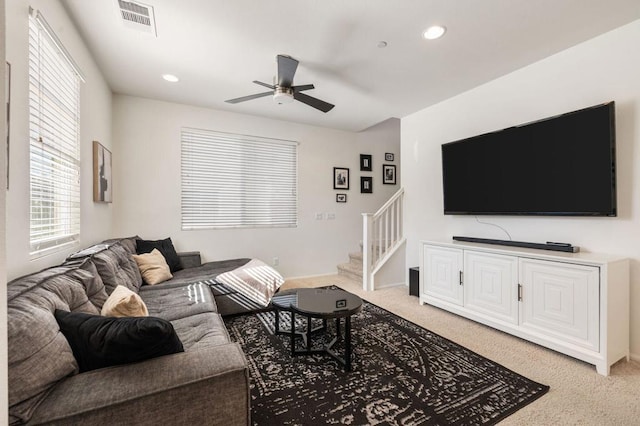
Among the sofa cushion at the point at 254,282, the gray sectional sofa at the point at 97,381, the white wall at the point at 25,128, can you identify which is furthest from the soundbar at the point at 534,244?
the white wall at the point at 25,128

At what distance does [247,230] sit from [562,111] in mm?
4011

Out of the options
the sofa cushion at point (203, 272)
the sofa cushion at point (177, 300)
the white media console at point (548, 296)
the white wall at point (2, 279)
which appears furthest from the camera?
the sofa cushion at point (203, 272)

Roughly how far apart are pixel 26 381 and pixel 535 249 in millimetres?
3332

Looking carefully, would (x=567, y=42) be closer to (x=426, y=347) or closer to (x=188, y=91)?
(x=426, y=347)

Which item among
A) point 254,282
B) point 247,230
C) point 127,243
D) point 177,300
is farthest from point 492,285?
point 127,243

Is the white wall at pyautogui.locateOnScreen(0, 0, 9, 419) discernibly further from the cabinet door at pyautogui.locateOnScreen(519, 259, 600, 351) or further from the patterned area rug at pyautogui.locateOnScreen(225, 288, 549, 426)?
the cabinet door at pyautogui.locateOnScreen(519, 259, 600, 351)

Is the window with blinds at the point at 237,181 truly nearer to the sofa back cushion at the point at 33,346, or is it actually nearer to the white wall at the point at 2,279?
the sofa back cushion at the point at 33,346

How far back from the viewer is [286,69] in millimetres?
2387

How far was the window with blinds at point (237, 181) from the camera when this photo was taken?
4.02 meters

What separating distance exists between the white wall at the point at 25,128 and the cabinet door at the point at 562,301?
341 cm

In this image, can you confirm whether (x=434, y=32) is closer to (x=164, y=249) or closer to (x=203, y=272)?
(x=203, y=272)

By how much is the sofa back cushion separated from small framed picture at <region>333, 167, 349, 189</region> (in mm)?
4121

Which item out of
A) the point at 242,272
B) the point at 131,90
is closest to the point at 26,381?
the point at 242,272

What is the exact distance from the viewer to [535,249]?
99.2 inches
